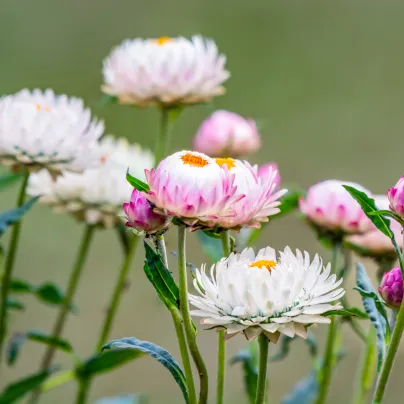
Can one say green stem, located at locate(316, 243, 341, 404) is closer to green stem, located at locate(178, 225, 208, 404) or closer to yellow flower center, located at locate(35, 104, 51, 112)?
green stem, located at locate(178, 225, 208, 404)

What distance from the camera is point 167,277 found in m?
0.64

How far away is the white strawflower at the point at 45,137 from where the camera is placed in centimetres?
87

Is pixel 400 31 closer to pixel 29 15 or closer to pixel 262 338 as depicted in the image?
pixel 29 15

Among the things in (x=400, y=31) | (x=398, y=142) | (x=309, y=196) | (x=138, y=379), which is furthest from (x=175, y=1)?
(x=309, y=196)

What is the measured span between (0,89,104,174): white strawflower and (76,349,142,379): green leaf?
21 cm

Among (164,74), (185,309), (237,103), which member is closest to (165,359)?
(185,309)

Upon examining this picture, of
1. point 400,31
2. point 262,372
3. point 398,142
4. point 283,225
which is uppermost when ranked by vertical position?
point 400,31

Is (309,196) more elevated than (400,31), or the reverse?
(400,31)

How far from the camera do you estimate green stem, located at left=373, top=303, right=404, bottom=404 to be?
0.62m

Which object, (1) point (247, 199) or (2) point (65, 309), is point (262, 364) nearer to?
(1) point (247, 199)

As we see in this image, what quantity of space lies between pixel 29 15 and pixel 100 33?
403 mm

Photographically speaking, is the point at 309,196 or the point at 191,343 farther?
the point at 309,196

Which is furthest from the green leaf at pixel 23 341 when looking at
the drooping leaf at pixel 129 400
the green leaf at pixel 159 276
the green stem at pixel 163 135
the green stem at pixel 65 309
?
the green leaf at pixel 159 276

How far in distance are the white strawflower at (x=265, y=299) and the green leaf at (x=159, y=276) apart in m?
0.03
